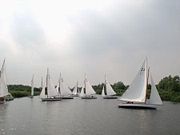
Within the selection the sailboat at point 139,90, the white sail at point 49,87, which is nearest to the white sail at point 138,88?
the sailboat at point 139,90

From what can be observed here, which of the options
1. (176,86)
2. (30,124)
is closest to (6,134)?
(30,124)

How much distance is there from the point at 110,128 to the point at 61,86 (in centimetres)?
7659

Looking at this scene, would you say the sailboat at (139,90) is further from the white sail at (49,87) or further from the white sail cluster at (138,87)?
the white sail at (49,87)

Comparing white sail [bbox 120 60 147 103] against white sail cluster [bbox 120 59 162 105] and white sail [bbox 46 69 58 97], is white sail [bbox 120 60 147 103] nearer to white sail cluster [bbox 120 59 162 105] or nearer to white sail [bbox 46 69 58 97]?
white sail cluster [bbox 120 59 162 105]

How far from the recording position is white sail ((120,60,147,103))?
66.4 metres

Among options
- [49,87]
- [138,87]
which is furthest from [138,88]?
[49,87]

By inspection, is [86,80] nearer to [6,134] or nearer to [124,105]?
[124,105]

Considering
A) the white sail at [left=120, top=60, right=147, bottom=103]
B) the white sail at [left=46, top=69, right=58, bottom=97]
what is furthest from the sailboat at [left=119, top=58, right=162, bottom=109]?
the white sail at [left=46, top=69, right=58, bottom=97]

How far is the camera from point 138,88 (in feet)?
219

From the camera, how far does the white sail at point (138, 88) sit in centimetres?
6644

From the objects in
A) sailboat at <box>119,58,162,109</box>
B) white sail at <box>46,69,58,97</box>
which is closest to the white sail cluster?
sailboat at <box>119,58,162,109</box>

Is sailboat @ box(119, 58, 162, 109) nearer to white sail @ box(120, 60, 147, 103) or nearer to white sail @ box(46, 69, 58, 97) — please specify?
white sail @ box(120, 60, 147, 103)

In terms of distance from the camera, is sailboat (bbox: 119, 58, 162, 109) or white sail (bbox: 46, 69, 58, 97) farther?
white sail (bbox: 46, 69, 58, 97)

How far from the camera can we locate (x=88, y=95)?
11794 cm
